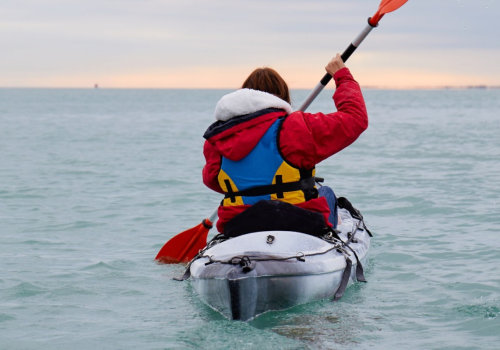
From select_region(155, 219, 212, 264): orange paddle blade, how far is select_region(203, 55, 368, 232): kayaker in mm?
2068

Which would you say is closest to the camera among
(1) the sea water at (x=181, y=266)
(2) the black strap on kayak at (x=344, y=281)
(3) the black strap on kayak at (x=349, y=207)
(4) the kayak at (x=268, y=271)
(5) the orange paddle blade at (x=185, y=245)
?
(4) the kayak at (x=268, y=271)

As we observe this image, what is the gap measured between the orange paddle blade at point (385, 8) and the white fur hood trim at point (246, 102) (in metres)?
1.63

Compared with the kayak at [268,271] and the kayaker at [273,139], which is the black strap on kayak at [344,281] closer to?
the kayak at [268,271]

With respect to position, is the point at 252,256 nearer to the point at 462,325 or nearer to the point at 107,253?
the point at 462,325

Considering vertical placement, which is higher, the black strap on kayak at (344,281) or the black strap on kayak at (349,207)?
the black strap on kayak at (349,207)

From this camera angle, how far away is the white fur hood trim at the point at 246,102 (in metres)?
4.64

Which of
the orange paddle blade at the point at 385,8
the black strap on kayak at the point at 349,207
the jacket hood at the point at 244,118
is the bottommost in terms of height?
the black strap on kayak at the point at 349,207

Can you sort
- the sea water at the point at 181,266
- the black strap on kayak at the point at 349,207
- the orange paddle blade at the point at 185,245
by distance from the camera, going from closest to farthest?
the sea water at the point at 181,266 → the black strap on kayak at the point at 349,207 → the orange paddle blade at the point at 185,245

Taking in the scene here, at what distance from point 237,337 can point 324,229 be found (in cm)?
109

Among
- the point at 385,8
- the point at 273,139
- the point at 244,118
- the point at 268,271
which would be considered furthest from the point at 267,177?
the point at 385,8

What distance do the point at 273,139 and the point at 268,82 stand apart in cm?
48

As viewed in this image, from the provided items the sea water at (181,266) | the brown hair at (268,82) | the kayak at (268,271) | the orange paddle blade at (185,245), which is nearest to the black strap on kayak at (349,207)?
the sea water at (181,266)

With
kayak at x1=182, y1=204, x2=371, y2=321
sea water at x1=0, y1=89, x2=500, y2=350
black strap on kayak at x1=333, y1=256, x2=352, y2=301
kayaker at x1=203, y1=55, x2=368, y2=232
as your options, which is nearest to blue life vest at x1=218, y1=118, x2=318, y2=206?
kayaker at x1=203, y1=55, x2=368, y2=232

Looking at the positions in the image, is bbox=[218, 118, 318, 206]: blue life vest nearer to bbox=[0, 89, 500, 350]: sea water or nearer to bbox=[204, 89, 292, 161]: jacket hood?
bbox=[204, 89, 292, 161]: jacket hood
